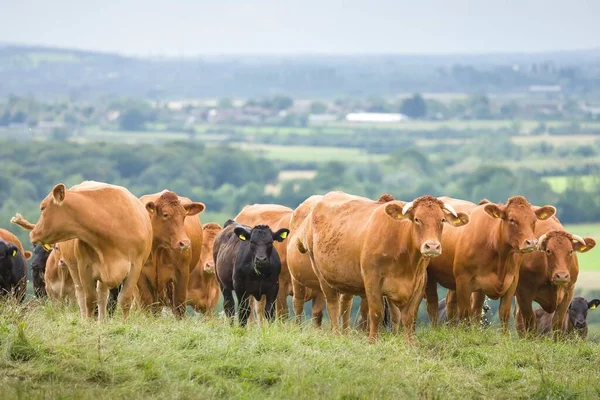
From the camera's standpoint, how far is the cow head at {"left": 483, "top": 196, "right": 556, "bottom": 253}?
17848 millimetres

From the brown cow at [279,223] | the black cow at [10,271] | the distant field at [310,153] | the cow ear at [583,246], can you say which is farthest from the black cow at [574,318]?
the distant field at [310,153]

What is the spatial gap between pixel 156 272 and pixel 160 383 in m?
5.43

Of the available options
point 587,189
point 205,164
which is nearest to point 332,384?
point 587,189

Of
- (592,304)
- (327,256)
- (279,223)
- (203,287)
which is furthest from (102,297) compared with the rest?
(592,304)

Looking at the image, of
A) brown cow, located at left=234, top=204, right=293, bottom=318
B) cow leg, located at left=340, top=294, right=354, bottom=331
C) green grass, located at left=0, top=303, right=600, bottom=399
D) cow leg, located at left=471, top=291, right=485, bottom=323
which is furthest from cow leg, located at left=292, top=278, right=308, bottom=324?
green grass, located at left=0, top=303, right=600, bottom=399

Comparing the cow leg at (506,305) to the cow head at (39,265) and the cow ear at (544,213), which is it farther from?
the cow head at (39,265)

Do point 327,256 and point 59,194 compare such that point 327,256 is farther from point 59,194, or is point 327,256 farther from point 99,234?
point 59,194

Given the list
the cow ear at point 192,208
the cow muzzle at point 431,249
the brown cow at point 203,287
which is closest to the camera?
the cow muzzle at point 431,249

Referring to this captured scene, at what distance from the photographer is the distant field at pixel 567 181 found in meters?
126

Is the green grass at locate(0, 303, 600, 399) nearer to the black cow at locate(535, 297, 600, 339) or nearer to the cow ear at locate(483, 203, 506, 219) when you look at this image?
the cow ear at locate(483, 203, 506, 219)

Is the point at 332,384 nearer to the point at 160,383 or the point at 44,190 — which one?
the point at 160,383

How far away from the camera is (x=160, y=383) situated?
13.7 meters

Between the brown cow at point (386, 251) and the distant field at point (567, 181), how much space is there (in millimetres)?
104416

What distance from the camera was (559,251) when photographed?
18.5 metres
